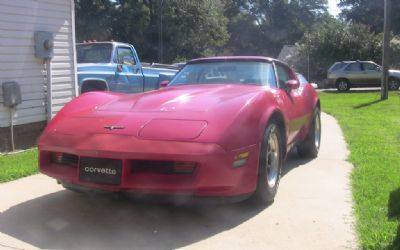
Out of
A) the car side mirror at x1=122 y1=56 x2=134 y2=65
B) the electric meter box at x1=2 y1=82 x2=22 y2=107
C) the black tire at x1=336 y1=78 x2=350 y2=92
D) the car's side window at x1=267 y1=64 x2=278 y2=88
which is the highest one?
the car side mirror at x1=122 y1=56 x2=134 y2=65

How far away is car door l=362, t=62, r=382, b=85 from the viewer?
86.8 feet

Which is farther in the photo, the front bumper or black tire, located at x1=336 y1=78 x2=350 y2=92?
black tire, located at x1=336 y1=78 x2=350 y2=92

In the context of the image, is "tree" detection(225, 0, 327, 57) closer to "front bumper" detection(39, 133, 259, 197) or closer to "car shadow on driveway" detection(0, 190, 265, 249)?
"car shadow on driveway" detection(0, 190, 265, 249)

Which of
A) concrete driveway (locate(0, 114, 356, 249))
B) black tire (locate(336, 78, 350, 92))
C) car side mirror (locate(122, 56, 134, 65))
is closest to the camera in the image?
concrete driveway (locate(0, 114, 356, 249))

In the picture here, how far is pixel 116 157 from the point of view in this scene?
400 cm

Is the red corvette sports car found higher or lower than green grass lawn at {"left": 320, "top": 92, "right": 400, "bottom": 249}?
higher

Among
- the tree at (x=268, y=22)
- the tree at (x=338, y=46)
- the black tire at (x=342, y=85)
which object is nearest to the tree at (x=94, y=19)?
the tree at (x=338, y=46)

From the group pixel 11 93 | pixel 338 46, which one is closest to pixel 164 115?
pixel 11 93

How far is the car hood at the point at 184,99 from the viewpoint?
4.51 m

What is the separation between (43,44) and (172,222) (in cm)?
470

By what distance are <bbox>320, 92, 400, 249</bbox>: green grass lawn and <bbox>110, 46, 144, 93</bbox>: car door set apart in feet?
13.7

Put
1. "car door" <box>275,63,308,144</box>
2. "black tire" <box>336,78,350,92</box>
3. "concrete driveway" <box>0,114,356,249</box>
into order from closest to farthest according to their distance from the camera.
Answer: "concrete driveway" <box>0,114,356,249</box>
"car door" <box>275,63,308,144</box>
"black tire" <box>336,78,350,92</box>

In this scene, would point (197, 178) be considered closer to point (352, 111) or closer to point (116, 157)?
point (116, 157)

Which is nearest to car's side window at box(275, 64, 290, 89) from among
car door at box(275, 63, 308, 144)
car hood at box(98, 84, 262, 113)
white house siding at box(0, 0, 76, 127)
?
car door at box(275, 63, 308, 144)
